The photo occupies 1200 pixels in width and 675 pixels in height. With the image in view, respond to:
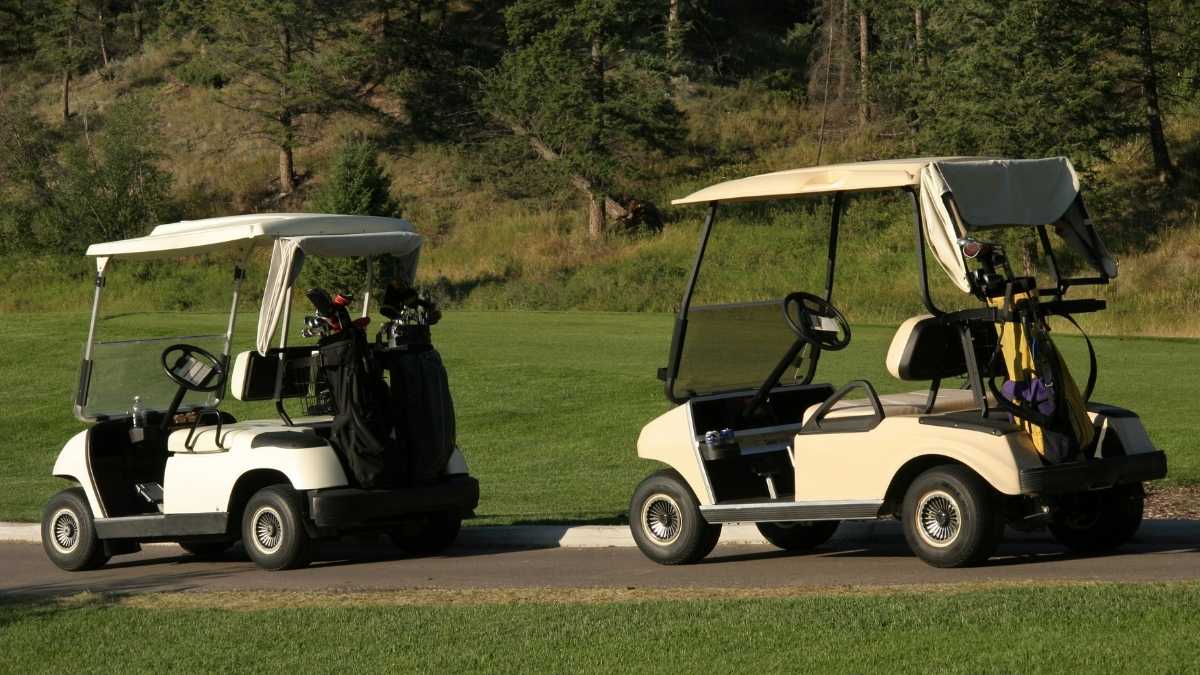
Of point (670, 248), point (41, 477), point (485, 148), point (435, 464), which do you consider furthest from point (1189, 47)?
point (435, 464)

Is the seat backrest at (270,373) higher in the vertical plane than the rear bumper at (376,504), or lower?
higher

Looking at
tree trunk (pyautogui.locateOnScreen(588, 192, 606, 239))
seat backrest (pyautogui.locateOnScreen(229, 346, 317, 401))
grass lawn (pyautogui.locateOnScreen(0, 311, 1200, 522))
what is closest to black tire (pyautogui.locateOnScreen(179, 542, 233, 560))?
grass lawn (pyautogui.locateOnScreen(0, 311, 1200, 522))

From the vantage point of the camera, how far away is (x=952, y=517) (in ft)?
27.1

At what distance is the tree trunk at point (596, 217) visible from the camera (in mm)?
51688

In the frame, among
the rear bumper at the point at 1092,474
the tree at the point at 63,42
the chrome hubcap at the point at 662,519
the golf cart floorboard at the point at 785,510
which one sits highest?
the tree at the point at 63,42

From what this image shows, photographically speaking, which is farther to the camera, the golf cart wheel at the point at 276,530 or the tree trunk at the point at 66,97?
the tree trunk at the point at 66,97

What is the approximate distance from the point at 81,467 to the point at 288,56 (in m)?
49.3

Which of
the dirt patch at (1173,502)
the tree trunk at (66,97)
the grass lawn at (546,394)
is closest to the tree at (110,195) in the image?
the tree trunk at (66,97)

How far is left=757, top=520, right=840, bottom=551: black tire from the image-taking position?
998cm

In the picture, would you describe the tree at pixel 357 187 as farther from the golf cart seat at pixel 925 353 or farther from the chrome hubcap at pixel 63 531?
the golf cart seat at pixel 925 353

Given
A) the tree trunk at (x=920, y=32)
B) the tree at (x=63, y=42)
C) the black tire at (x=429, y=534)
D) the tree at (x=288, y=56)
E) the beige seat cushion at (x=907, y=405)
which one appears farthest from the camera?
the tree at (x=63, y=42)

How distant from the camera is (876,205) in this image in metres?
46.3

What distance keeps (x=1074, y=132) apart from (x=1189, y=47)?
828 centimetres

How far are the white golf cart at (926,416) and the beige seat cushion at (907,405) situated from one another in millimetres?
17
